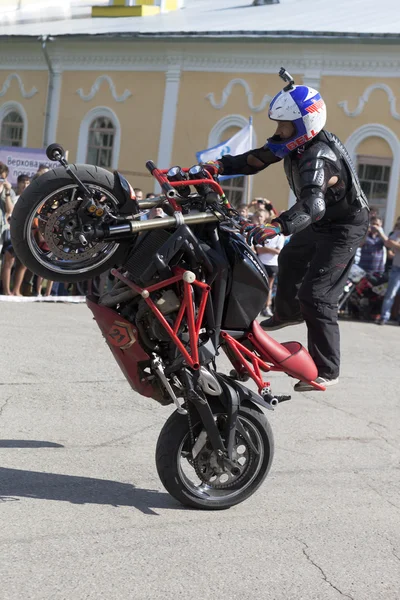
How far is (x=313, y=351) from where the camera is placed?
6031 mm

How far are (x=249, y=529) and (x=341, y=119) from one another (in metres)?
19.9

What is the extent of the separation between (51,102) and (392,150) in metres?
11.4

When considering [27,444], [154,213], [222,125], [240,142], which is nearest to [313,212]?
[154,213]

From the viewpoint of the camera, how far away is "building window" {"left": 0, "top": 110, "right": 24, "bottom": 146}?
3141 cm

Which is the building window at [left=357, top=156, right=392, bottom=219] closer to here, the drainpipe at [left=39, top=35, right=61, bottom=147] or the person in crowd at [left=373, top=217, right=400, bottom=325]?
the person in crowd at [left=373, top=217, right=400, bottom=325]

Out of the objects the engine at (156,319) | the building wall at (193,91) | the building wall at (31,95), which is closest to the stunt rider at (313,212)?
the engine at (156,319)

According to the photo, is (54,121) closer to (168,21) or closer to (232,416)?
(168,21)

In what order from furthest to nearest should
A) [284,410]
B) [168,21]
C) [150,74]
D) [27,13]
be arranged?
[27,13] < [168,21] < [150,74] < [284,410]

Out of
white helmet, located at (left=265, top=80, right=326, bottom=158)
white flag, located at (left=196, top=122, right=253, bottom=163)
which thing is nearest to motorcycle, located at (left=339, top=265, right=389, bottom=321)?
white flag, located at (left=196, top=122, right=253, bottom=163)

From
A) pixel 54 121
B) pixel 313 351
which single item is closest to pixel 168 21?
pixel 54 121

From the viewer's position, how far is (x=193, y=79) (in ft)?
86.9

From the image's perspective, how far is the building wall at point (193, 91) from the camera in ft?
77.4

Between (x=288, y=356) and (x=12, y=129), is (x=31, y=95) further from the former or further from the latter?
(x=288, y=356)

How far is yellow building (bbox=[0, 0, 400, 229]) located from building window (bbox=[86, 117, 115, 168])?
0.03 m
